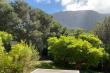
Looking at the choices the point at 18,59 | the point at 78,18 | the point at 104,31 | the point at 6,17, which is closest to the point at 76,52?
the point at 6,17

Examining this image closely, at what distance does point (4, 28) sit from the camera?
1485 inches

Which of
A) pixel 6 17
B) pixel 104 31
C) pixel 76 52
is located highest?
pixel 6 17

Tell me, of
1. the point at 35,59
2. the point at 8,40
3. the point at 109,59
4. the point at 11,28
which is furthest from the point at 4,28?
the point at 35,59

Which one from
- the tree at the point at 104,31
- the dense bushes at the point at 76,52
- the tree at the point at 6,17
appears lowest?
the dense bushes at the point at 76,52

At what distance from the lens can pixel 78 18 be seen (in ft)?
298

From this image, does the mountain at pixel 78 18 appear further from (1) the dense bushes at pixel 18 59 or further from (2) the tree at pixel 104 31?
(1) the dense bushes at pixel 18 59

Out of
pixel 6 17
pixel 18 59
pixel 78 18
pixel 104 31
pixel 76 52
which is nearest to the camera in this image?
pixel 18 59

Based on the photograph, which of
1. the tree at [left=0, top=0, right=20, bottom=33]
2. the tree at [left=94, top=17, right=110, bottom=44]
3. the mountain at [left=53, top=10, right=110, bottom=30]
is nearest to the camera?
the tree at [left=0, top=0, right=20, bottom=33]

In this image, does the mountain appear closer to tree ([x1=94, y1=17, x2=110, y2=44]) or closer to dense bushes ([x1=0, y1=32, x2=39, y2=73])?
tree ([x1=94, y1=17, x2=110, y2=44])

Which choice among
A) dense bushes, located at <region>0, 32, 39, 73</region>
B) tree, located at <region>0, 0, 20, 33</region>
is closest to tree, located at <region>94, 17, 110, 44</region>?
tree, located at <region>0, 0, 20, 33</region>

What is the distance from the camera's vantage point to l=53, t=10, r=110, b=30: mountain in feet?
283

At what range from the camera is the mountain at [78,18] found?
86.1 m

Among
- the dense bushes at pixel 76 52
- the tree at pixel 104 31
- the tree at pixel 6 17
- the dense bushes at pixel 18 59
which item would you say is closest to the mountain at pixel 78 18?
the tree at pixel 104 31

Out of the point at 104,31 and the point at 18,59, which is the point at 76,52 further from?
the point at 18,59
